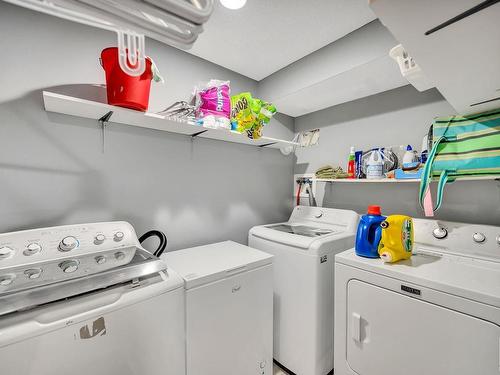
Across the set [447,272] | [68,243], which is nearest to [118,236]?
[68,243]

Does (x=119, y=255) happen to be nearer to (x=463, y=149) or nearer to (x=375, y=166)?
(x=375, y=166)

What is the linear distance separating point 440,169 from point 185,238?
6.00ft

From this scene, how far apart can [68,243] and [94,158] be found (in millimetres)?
544

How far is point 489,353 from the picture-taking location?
0.95 meters

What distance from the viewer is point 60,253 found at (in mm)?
1130

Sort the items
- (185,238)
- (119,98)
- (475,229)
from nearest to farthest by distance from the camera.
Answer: (119,98), (475,229), (185,238)

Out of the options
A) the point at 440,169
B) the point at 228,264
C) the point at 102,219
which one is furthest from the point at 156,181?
the point at 440,169

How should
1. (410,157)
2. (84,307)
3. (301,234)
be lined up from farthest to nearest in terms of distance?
(301,234)
(410,157)
(84,307)

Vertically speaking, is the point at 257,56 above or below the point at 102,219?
above

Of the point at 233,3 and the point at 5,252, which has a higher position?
the point at 233,3

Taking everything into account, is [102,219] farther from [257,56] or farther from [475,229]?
[475,229]

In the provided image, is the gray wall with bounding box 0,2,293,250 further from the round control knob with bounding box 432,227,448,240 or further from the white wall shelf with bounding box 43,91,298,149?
the round control knob with bounding box 432,227,448,240

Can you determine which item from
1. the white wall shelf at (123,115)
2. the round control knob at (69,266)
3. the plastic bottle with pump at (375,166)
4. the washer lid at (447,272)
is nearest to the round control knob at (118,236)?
A: the round control knob at (69,266)

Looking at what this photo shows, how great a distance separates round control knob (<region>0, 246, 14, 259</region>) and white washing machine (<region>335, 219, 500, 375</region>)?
5.61 ft
